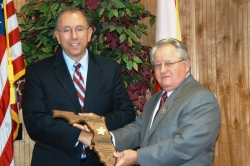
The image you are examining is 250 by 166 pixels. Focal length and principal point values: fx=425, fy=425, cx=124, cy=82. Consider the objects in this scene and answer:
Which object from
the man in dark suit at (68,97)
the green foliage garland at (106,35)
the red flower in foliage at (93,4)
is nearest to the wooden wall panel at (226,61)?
the green foliage garland at (106,35)

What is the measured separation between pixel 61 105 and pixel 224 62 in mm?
2057

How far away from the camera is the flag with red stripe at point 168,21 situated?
405cm

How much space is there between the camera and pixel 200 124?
2.46 meters

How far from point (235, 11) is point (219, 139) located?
133 cm

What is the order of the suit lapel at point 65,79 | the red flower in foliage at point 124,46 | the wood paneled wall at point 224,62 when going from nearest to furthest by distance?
the suit lapel at point 65,79, the red flower in foliage at point 124,46, the wood paneled wall at point 224,62

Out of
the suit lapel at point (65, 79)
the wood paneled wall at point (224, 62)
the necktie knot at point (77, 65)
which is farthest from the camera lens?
the wood paneled wall at point (224, 62)

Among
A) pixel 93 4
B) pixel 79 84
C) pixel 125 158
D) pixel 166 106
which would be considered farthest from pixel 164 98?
pixel 93 4

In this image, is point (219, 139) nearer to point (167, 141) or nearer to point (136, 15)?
point (136, 15)

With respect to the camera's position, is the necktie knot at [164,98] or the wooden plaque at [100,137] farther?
the necktie knot at [164,98]

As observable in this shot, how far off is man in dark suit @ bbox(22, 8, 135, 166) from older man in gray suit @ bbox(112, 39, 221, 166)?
292 mm

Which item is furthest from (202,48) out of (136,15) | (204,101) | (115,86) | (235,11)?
(204,101)

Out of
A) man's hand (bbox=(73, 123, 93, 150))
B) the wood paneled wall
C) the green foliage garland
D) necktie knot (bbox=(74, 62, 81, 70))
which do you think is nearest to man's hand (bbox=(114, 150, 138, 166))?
man's hand (bbox=(73, 123, 93, 150))

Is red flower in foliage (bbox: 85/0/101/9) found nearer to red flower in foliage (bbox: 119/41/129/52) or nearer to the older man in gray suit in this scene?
red flower in foliage (bbox: 119/41/129/52)

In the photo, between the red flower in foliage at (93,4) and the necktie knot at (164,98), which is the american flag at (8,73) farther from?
the necktie knot at (164,98)
